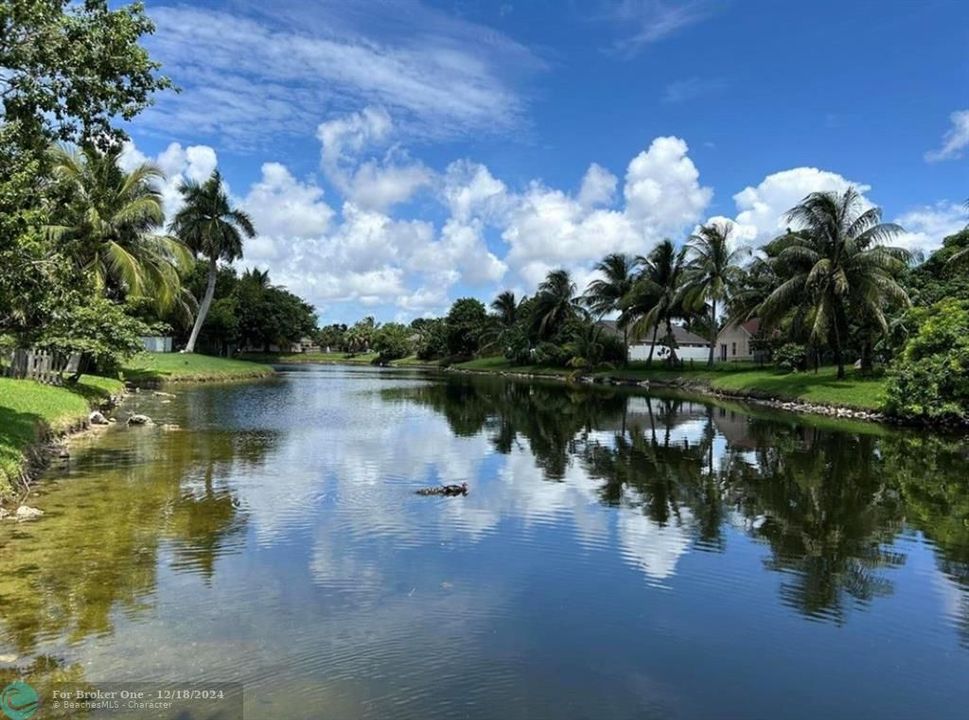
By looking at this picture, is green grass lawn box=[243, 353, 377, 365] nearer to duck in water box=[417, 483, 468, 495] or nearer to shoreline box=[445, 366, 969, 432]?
shoreline box=[445, 366, 969, 432]

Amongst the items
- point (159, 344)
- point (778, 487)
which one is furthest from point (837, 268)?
point (159, 344)

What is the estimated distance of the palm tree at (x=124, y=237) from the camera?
33.6 m

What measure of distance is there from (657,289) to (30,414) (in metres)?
49.0

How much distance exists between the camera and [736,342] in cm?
7494

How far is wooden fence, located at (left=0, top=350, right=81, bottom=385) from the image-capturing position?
76.6 ft

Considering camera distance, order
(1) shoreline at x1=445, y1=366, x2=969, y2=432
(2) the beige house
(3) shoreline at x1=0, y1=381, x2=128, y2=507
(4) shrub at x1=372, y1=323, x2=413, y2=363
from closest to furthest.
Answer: (3) shoreline at x1=0, y1=381, x2=128, y2=507
(1) shoreline at x1=445, y1=366, x2=969, y2=432
(2) the beige house
(4) shrub at x1=372, y1=323, x2=413, y2=363

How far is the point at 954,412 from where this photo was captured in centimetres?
2473

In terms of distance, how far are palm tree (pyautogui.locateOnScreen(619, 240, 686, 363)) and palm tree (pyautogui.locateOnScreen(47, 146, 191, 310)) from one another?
35364 millimetres

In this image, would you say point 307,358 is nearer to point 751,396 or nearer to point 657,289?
point 657,289

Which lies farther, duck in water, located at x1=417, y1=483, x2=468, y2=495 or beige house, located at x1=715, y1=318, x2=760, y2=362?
beige house, located at x1=715, y1=318, x2=760, y2=362

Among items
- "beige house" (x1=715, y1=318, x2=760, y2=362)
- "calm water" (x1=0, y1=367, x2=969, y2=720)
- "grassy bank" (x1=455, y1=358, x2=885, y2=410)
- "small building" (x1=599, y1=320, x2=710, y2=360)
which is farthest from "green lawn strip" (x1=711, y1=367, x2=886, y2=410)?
"small building" (x1=599, y1=320, x2=710, y2=360)

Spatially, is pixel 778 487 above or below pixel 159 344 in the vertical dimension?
below

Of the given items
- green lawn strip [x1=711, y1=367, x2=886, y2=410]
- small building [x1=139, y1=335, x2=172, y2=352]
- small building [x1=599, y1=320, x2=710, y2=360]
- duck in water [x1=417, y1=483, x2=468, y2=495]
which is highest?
small building [x1=599, y1=320, x2=710, y2=360]

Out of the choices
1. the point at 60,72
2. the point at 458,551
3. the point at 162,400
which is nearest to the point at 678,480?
the point at 458,551
